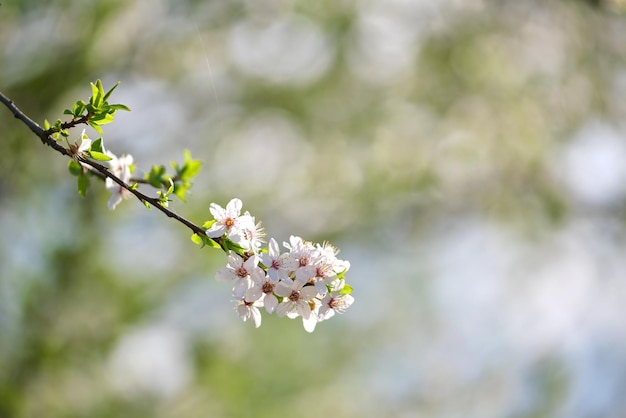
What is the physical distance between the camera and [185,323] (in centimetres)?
616

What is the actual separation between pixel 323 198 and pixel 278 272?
492 cm

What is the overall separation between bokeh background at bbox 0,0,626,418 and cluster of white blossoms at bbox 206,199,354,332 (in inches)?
161

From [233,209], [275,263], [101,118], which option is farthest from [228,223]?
[101,118]

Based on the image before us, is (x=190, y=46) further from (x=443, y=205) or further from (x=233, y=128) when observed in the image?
(x=443, y=205)

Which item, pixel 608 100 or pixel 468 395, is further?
pixel 468 395

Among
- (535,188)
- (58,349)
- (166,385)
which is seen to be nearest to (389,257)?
(535,188)

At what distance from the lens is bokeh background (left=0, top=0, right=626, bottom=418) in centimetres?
564

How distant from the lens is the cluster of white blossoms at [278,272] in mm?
1476

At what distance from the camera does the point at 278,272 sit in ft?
4.85

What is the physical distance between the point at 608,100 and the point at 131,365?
4.64 m

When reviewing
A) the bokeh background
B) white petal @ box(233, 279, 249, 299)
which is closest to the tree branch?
white petal @ box(233, 279, 249, 299)

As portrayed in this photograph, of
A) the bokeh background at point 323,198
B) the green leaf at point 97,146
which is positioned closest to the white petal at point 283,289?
the green leaf at point 97,146

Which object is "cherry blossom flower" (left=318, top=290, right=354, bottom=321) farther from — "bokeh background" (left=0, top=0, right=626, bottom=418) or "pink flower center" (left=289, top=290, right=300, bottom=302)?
"bokeh background" (left=0, top=0, right=626, bottom=418)

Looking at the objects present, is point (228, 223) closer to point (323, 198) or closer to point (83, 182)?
point (83, 182)
